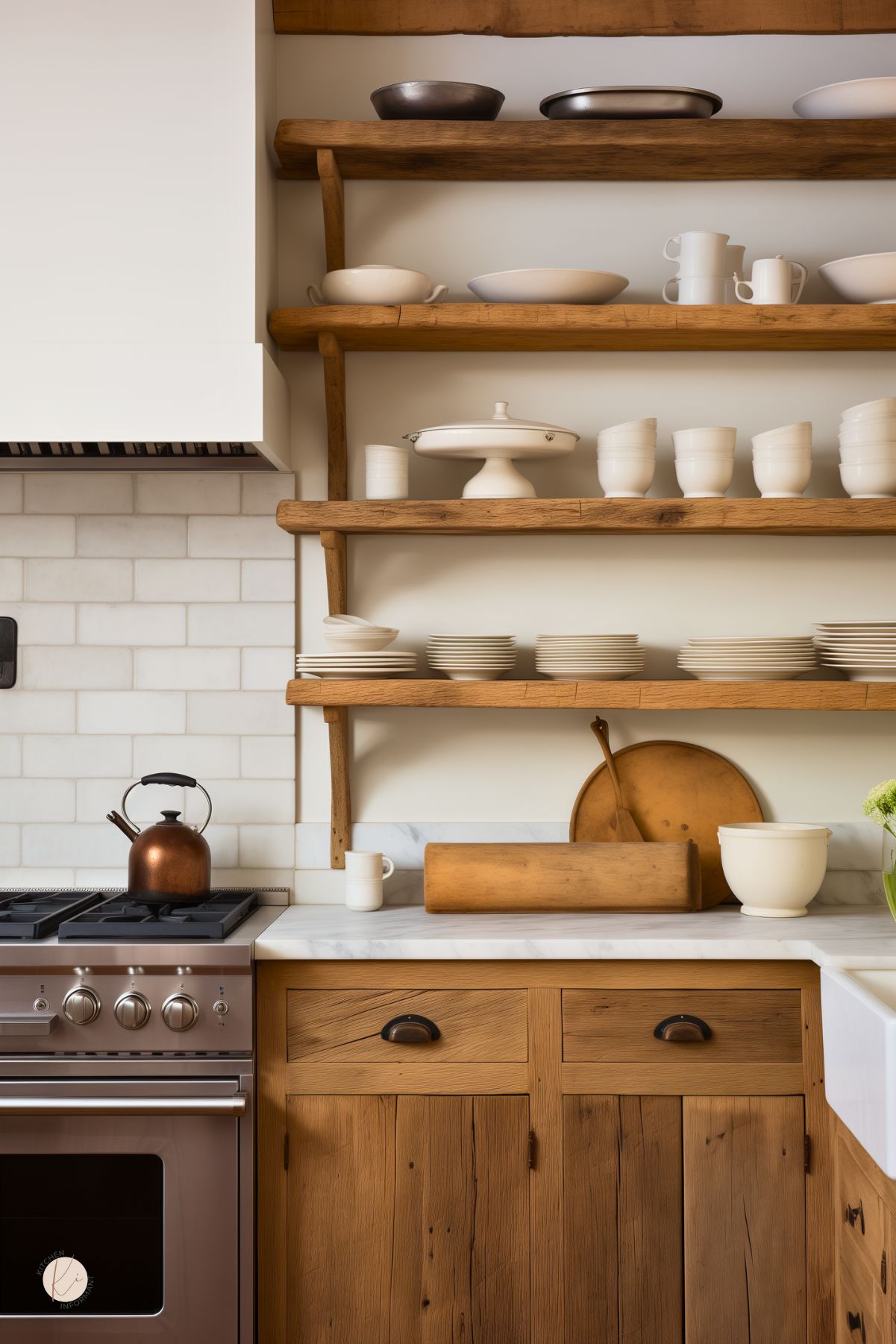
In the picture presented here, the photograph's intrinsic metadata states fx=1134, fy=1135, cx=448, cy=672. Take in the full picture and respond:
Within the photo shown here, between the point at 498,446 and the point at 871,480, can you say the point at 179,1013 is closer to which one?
the point at 498,446

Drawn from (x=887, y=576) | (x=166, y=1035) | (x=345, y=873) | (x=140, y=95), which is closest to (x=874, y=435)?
(x=887, y=576)

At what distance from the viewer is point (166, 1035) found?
211 centimetres

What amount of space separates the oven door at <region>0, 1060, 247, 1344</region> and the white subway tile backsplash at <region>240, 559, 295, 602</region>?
43.6 inches

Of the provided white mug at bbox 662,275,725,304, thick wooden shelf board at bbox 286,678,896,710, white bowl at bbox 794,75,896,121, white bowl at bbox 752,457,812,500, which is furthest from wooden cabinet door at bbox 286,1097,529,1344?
white bowl at bbox 794,75,896,121

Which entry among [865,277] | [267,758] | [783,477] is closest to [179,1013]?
[267,758]

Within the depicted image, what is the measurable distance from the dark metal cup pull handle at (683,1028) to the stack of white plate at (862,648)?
0.84 metres

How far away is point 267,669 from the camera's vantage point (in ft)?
8.85

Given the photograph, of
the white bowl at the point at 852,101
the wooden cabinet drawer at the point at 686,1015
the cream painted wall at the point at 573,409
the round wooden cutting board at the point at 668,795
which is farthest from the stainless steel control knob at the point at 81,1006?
the white bowl at the point at 852,101

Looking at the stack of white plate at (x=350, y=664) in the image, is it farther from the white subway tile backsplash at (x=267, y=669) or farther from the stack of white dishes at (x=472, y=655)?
the white subway tile backsplash at (x=267, y=669)

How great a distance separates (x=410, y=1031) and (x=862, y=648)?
1246 mm

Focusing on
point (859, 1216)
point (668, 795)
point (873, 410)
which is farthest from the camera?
point (668, 795)

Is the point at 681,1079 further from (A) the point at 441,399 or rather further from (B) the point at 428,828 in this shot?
(A) the point at 441,399

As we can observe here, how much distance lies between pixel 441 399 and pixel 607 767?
38.0 inches

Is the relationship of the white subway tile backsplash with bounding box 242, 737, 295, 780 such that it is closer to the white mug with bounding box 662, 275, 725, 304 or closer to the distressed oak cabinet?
the distressed oak cabinet
